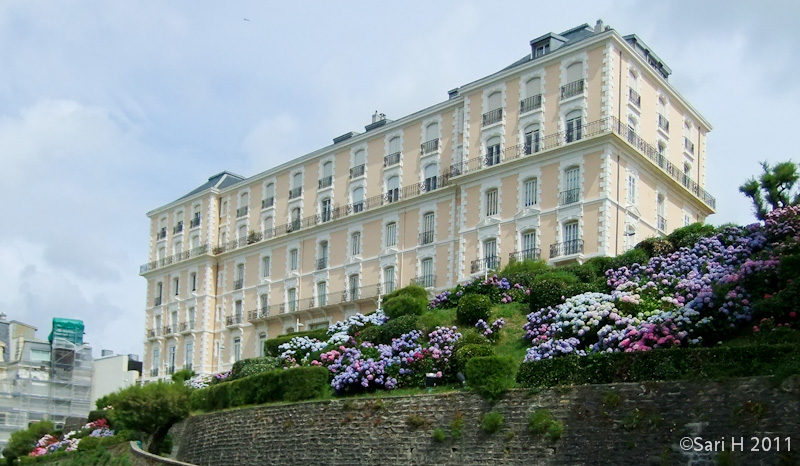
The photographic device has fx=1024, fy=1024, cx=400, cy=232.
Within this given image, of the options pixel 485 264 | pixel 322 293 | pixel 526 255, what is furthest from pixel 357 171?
pixel 526 255

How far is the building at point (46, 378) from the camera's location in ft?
213

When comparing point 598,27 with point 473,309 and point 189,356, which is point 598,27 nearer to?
point 473,309

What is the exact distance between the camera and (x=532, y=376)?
2458 centimetres

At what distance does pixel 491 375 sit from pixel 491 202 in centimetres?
2379

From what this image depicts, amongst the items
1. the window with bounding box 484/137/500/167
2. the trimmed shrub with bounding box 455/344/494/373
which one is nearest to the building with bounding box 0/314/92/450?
the window with bounding box 484/137/500/167

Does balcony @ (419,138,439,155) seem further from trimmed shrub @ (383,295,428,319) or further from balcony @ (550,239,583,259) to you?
trimmed shrub @ (383,295,428,319)

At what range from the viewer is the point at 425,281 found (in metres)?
51.0

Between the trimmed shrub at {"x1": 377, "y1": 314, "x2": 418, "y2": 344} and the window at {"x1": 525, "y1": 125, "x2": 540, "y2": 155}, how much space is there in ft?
45.1

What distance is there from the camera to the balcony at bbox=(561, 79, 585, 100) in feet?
150

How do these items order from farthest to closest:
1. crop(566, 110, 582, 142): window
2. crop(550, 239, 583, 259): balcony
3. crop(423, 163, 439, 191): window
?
crop(423, 163, 439, 191): window
crop(566, 110, 582, 142): window
crop(550, 239, 583, 259): balcony

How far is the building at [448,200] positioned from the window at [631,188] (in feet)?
0.41

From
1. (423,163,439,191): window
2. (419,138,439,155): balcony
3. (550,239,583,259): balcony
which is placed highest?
(419,138,439,155): balcony

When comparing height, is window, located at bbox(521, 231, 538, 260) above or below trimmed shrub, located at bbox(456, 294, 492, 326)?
above

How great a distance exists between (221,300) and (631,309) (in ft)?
132
